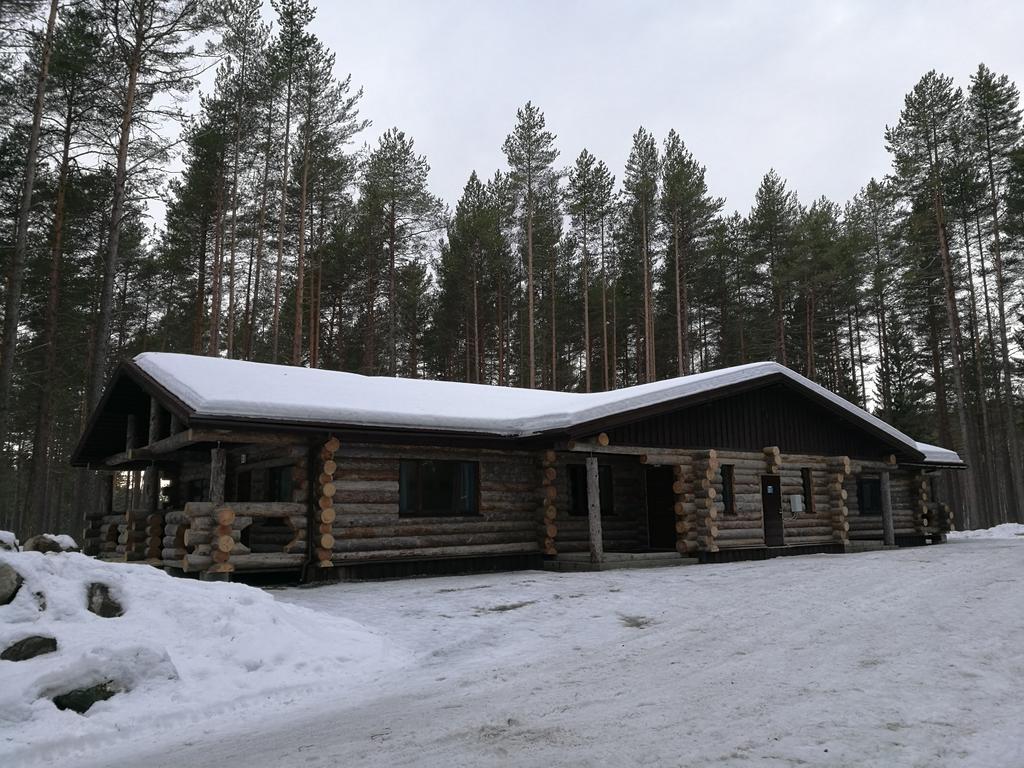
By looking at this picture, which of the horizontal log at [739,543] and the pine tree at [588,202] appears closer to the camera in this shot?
the horizontal log at [739,543]

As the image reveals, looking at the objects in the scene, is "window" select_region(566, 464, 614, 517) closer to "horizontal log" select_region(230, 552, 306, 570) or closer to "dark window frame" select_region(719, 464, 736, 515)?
"dark window frame" select_region(719, 464, 736, 515)

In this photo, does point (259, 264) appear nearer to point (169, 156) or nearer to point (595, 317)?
point (169, 156)

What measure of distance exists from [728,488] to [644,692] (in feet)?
42.0

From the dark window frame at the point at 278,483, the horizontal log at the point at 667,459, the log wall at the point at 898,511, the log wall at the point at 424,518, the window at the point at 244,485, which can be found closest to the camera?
the log wall at the point at 424,518

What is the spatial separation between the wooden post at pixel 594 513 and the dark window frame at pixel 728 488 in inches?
159

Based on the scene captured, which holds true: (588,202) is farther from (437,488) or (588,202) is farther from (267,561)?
(267,561)

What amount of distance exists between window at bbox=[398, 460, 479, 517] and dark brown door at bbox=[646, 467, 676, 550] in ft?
18.2

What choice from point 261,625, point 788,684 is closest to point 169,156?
point 261,625

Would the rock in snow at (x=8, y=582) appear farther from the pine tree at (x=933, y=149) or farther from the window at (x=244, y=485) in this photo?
the pine tree at (x=933, y=149)

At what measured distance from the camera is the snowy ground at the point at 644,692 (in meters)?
4.55

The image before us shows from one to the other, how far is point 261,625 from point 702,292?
3436cm

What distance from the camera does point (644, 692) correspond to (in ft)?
19.5

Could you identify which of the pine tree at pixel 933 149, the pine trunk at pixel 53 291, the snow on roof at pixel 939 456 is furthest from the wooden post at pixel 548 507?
the pine tree at pixel 933 149

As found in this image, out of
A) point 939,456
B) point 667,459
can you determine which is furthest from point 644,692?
point 939,456
